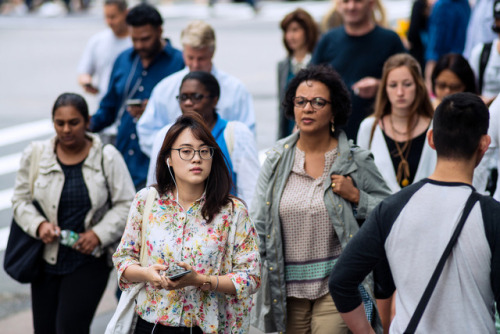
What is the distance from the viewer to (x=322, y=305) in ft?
15.0

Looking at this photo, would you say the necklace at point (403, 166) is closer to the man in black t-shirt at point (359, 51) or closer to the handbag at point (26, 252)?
the man in black t-shirt at point (359, 51)

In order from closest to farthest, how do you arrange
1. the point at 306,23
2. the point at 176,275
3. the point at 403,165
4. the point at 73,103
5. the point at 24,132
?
1. the point at 176,275
2. the point at 73,103
3. the point at 403,165
4. the point at 306,23
5. the point at 24,132

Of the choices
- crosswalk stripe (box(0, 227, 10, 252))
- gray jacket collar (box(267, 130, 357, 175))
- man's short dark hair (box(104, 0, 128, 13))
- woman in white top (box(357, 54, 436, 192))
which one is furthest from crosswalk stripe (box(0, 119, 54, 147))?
gray jacket collar (box(267, 130, 357, 175))

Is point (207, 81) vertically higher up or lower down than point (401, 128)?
higher up

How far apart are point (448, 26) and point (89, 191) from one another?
265 inches

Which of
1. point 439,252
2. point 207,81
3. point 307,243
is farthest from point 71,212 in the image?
point 439,252

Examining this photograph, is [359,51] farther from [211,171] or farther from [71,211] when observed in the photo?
[211,171]

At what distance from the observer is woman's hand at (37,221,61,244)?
5301 mm

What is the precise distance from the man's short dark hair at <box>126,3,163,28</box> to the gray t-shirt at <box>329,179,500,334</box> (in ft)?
13.6

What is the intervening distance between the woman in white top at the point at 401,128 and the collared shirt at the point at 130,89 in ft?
6.64

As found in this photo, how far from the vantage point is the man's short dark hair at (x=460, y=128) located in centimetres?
324

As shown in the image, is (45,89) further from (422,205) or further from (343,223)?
(422,205)

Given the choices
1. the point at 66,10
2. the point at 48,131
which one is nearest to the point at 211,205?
the point at 48,131

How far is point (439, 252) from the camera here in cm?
315
